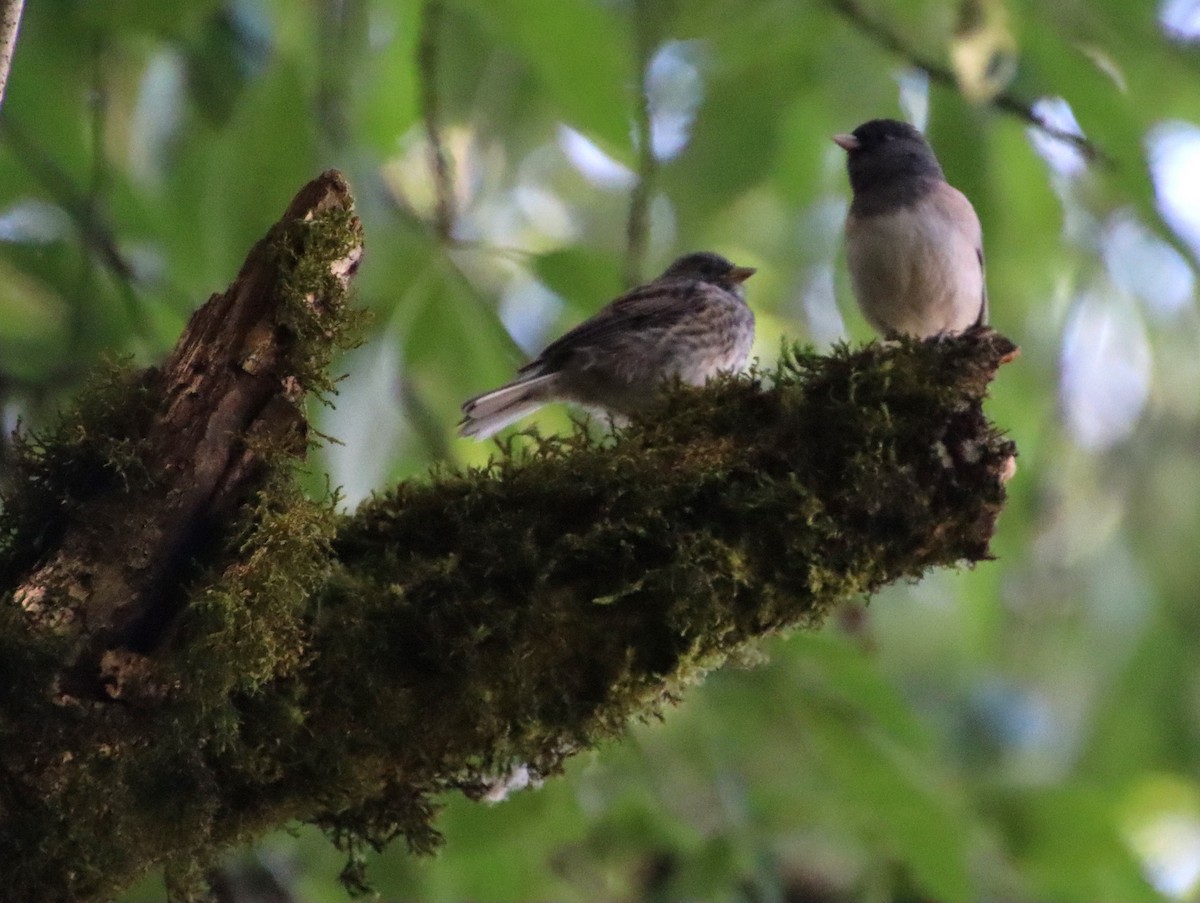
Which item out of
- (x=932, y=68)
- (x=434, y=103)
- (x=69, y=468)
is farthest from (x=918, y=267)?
(x=69, y=468)

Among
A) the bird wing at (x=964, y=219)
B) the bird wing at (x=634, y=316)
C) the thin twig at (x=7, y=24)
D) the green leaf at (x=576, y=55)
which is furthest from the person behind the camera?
the bird wing at (x=634, y=316)

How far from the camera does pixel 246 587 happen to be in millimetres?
1807

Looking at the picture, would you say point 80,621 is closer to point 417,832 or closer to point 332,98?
point 417,832

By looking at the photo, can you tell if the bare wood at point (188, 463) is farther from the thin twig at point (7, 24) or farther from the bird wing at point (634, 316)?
the bird wing at point (634, 316)

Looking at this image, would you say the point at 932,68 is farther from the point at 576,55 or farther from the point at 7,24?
the point at 7,24

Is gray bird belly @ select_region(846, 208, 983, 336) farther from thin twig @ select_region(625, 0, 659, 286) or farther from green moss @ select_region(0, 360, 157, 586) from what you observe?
green moss @ select_region(0, 360, 157, 586)

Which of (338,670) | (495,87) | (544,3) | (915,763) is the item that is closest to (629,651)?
(338,670)

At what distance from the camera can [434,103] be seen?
3.45m

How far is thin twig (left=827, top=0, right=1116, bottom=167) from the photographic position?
3051 mm

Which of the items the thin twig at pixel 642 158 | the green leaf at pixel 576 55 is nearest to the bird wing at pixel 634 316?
the thin twig at pixel 642 158

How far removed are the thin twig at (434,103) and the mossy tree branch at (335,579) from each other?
1.42 m

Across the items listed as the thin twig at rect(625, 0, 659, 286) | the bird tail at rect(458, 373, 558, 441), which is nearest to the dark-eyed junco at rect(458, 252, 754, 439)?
the bird tail at rect(458, 373, 558, 441)

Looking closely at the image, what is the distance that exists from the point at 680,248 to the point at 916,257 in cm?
87

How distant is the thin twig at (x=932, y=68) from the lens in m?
3.05
